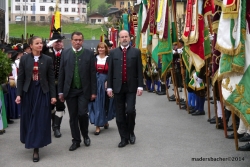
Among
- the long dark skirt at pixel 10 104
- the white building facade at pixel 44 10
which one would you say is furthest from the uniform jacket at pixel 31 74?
the white building facade at pixel 44 10

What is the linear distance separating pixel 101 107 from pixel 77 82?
6.14 feet

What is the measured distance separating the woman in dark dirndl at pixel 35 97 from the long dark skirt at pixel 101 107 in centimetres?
211

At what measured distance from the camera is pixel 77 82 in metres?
8.00

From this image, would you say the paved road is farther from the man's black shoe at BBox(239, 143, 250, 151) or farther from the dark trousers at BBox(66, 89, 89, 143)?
the dark trousers at BBox(66, 89, 89, 143)

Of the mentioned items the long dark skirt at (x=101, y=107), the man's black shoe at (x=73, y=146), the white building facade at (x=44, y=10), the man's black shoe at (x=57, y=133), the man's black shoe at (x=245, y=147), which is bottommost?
the man's black shoe at (x=57, y=133)

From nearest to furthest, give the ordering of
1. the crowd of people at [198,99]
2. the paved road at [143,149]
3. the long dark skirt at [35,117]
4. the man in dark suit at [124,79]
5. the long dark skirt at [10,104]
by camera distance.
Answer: the paved road at [143,149] → the long dark skirt at [35,117] → the man in dark suit at [124,79] → the crowd of people at [198,99] → the long dark skirt at [10,104]

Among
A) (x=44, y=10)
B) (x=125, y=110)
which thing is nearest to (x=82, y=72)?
(x=125, y=110)

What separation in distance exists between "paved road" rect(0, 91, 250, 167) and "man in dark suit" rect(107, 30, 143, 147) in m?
0.48

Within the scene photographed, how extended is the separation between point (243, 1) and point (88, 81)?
2.82 meters

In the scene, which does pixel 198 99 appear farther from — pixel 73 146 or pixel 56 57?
pixel 73 146

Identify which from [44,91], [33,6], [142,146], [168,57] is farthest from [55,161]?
[33,6]

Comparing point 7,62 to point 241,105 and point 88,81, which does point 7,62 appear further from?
point 241,105

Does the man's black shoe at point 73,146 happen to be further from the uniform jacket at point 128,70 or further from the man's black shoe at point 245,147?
the man's black shoe at point 245,147

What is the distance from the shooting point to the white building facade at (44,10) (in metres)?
126
